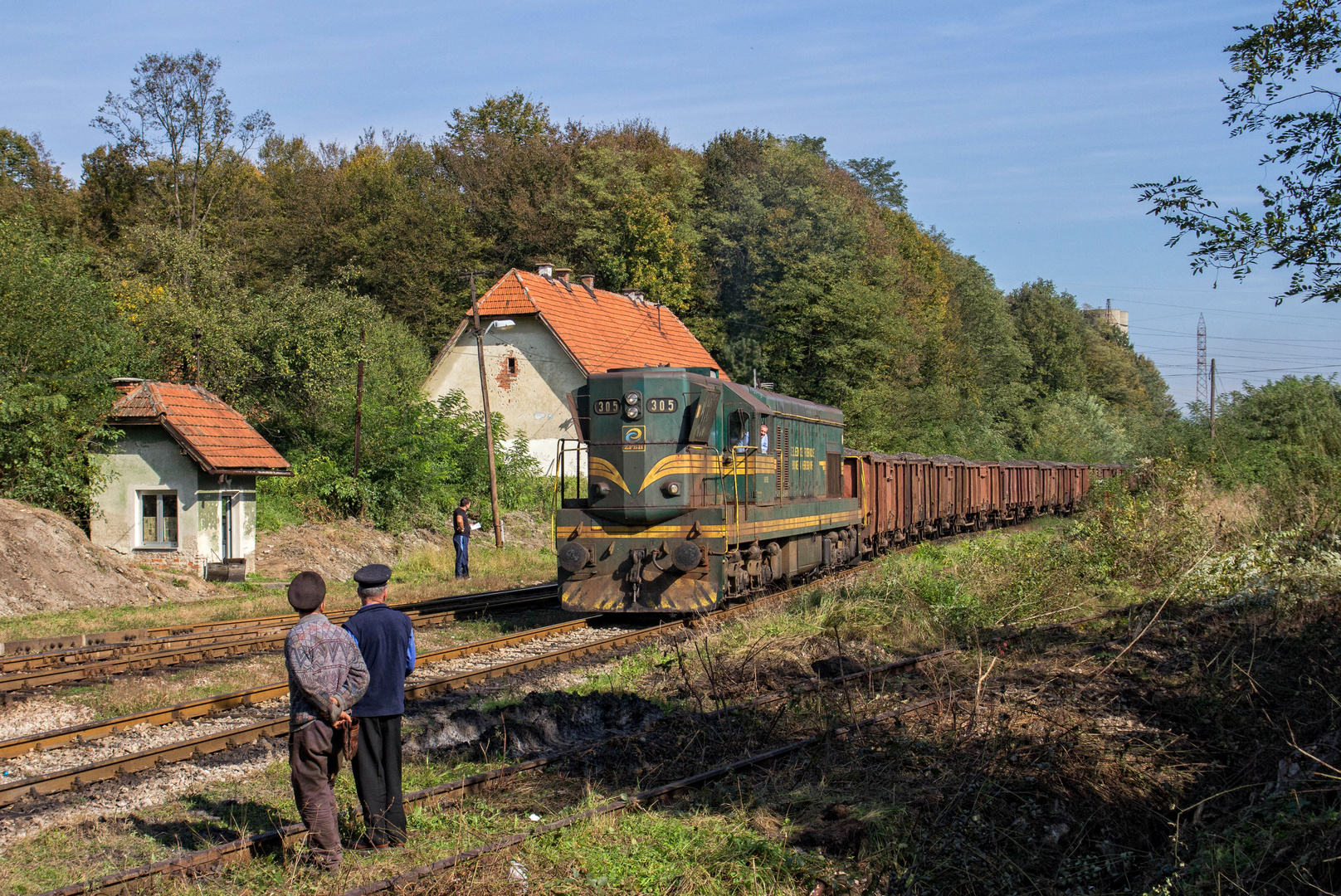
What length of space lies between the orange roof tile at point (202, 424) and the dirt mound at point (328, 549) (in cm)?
179

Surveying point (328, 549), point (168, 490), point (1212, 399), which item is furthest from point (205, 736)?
point (1212, 399)

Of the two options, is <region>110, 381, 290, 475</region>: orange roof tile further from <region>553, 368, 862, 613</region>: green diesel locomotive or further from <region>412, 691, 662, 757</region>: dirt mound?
<region>412, 691, 662, 757</region>: dirt mound

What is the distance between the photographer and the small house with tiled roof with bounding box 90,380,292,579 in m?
20.3

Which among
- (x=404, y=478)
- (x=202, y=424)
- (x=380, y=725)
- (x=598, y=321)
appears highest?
(x=598, y=321)

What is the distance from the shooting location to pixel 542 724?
28.2ft

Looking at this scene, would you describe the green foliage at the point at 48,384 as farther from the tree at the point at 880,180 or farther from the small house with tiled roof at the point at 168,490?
the tree at the point at 880,180

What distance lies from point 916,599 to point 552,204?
3840 centimetres

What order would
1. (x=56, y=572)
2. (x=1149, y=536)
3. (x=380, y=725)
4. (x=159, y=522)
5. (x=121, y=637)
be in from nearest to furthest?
(x=380, y=725) → (x=121, y=637) → (x=1149, y=536) → (x=56, y=572) → (x=159, y=522)

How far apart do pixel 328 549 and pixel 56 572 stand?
618 cm

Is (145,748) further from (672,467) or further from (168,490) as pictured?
(168,490)

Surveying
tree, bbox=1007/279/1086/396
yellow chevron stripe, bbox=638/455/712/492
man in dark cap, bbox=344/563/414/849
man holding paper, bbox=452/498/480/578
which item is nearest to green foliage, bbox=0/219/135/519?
man holding paper, bbox=452/498/480/578

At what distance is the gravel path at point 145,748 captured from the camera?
649cm

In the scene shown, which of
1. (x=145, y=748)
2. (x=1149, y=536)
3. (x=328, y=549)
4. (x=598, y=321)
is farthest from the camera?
(x=598, y=321)

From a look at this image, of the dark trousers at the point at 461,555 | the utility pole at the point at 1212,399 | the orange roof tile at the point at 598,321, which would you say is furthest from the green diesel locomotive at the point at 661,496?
the utility pole at the point at 1212,399
